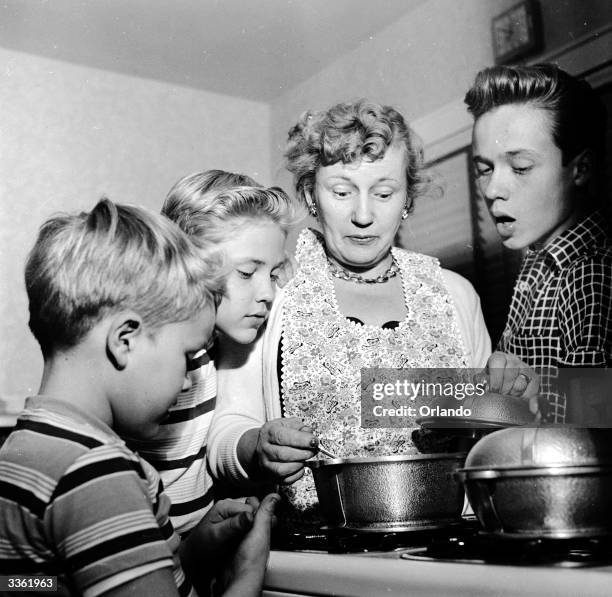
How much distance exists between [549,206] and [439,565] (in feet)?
1.95

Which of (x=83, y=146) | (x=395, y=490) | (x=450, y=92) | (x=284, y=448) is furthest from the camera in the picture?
(x=83, y=146)

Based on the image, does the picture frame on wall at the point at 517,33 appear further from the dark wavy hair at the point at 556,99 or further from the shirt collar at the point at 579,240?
the shirt collar at the point at 579,240

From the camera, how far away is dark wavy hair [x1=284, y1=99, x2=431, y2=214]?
118cm

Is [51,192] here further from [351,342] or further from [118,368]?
[118,368]

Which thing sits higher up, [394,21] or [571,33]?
[394,21]

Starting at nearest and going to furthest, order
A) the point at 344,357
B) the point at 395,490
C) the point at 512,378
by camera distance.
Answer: the point at 395,490 → the point at 512,378 → the point at 344,357

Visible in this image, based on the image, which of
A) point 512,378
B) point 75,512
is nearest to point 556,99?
point 512,378

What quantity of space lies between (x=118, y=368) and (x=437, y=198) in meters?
0.71

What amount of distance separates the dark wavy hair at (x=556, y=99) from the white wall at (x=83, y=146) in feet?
1.58

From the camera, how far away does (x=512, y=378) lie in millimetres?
1045

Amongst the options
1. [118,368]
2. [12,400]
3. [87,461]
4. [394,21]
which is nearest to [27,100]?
[12,400]

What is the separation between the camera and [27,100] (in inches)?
57.7

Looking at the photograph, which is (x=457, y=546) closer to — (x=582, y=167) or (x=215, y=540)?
(x=215, y=540)

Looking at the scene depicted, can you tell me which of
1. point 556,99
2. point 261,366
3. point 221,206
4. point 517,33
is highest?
point 517,33
